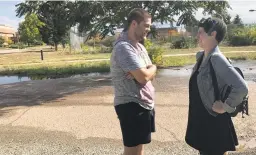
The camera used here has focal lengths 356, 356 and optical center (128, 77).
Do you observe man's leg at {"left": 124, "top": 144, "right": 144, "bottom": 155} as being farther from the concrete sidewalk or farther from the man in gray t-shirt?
the concrete sidewalk

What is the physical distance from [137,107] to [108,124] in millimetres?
3245

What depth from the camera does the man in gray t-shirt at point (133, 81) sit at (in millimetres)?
2865

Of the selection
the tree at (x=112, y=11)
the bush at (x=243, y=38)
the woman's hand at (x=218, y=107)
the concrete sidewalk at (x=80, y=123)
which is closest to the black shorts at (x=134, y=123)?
the woman's hand at (x=218, y=107)

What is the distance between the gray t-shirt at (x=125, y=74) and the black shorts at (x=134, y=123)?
46mm

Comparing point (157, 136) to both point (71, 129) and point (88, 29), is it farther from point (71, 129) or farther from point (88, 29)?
point (88, 29)

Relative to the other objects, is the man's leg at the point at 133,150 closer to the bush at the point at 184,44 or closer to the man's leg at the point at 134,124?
the man's leg at the point at 134,124

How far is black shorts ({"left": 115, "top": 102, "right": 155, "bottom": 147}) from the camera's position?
2.94 m

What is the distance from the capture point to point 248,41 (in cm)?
3447

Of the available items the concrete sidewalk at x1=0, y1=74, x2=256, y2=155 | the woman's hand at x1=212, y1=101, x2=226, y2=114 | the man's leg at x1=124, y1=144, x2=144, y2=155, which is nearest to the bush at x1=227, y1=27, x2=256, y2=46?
the concrete sidewalk at x1=0, y1=74, x2=256, y2=155

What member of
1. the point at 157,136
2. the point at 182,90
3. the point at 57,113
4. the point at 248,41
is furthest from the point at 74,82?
the point at 248,41

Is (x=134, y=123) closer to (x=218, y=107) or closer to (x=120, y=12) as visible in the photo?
(x=218, y=107)

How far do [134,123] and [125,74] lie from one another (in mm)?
413

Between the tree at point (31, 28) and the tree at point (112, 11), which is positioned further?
the tree at point (31, 28)

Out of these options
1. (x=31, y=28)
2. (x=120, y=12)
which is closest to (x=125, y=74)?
(x=120, y=12)
